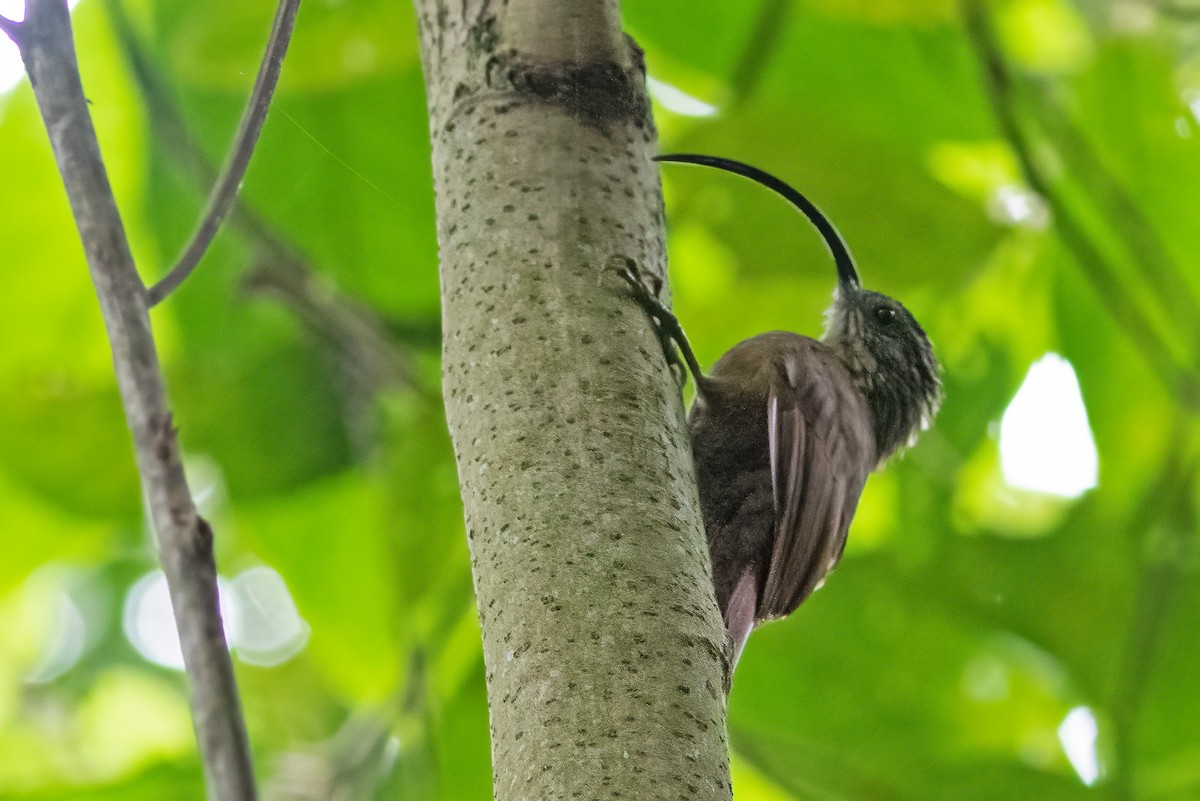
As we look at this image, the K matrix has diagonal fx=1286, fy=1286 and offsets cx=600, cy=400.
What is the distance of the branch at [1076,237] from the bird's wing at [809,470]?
0.59 metres

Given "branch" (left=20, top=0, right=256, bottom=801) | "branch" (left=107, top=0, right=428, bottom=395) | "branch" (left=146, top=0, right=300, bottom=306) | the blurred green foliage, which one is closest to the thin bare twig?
the blurred green foliage

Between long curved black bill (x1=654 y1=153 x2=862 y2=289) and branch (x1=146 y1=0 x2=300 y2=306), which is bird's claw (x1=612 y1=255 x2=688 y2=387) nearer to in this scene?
branch (x1=146 y1=0 x2=300 y2=306)

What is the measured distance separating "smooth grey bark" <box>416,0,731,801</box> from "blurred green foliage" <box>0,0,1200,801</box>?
88 centimetres

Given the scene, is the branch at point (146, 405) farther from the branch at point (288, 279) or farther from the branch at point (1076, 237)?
the branch at point (1076, 237)

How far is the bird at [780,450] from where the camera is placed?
235 centimetres

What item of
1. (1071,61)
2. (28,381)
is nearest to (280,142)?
(28,381)

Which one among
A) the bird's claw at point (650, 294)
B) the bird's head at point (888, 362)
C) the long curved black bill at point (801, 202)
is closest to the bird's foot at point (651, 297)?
the bird's claw at point (650, 294)

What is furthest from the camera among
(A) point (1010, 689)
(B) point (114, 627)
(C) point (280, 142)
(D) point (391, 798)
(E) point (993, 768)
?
(B) point (114, 627)

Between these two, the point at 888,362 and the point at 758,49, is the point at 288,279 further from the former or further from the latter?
the point at 888,362

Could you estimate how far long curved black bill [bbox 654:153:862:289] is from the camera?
248 centimetres

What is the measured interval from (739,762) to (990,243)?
1259mm

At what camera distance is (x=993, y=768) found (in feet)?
8.71

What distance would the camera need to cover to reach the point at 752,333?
2947 mm

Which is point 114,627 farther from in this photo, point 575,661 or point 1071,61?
point 575,661
